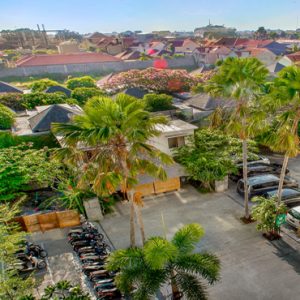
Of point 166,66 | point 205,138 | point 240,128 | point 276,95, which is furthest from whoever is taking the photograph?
point 166,66

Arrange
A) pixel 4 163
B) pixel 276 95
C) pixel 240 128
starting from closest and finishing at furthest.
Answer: pixel 276 95
pixel 240 128
pixel 4 163

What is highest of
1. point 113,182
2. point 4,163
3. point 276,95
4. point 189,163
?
point 276,95

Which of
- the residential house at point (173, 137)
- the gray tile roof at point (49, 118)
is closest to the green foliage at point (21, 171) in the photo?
the gray tile roof at point (49, 118)

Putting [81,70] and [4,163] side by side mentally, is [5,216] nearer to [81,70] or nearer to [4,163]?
[4,163]

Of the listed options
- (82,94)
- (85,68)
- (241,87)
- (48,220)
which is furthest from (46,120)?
(85,68)

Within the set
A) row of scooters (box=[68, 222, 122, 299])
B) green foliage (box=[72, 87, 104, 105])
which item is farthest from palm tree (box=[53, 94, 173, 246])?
green foliage (box=[72, 87, 104, 105])

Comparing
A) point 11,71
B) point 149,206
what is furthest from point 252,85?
point 11,71
